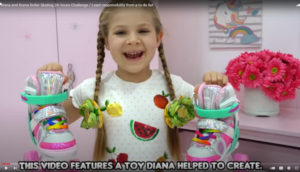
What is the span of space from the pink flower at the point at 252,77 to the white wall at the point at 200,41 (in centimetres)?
5

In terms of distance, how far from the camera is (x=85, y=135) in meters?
0.65

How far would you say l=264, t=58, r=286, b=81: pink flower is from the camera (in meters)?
0.67

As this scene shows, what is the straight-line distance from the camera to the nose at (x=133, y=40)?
22.4 inches

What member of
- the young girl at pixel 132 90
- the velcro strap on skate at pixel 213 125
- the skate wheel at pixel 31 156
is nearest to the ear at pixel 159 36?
the young girl at pixel 132 90

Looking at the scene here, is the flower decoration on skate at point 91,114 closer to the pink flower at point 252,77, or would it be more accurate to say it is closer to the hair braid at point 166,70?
the hair braid at point 166,70

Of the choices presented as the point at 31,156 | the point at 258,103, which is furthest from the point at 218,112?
the point at 31,156

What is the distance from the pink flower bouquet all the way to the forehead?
0.24 m

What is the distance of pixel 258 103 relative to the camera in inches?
29.0

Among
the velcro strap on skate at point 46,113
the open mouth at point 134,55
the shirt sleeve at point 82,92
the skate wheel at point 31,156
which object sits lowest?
the skate wheel at point 31,156

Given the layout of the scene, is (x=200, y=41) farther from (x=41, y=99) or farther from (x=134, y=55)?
(x=41, y=99)

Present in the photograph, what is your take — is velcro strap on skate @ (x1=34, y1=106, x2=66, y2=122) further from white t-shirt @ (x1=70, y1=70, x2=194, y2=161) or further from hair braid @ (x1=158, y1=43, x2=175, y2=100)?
hair braid @ (x1=158, y1=43, x2=175, y2=100)

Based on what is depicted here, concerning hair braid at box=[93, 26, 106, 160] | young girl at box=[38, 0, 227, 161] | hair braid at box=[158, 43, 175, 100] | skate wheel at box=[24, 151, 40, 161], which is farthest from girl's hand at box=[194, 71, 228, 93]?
skate wheel at box=[24, 151, 40, 161]

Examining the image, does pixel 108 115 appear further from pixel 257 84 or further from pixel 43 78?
pixel 257 84

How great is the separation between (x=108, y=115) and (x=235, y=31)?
352mm
